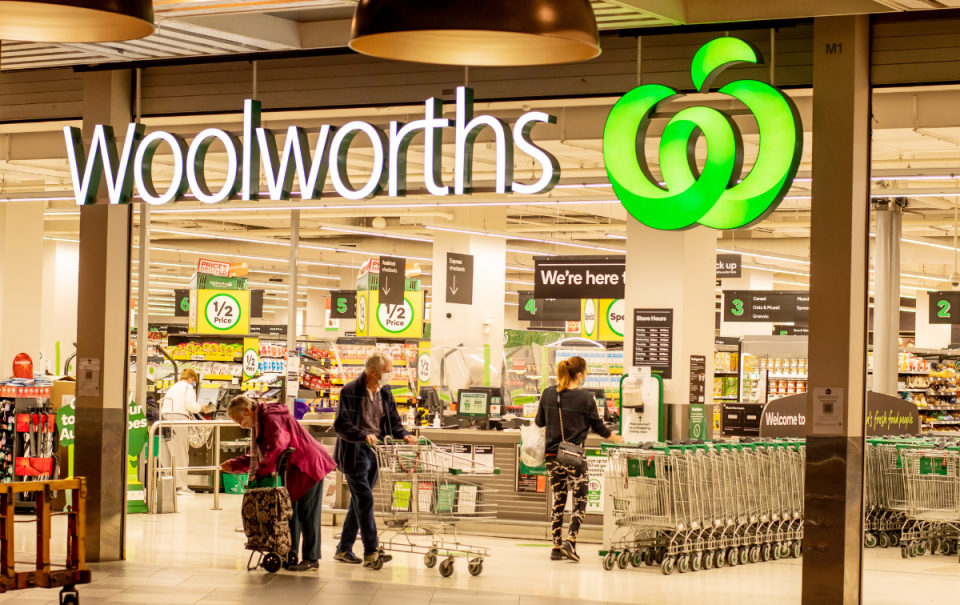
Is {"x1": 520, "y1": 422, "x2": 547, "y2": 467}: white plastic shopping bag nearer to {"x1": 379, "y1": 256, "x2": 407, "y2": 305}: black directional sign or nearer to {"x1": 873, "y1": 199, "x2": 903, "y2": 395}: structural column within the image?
{"x1": 873, "y1": 199, "x2": 903, "y2": 395}: structural column

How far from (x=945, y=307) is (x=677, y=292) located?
10.9 metres

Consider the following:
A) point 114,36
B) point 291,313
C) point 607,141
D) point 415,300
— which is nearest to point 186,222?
point 415,300

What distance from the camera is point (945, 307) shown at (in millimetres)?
20266

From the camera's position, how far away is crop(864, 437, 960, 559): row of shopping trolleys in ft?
32.0

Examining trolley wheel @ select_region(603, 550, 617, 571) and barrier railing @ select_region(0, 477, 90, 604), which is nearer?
barrier railing @ select_region(0, 477, 90, 604)

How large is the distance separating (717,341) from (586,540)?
9.93 m

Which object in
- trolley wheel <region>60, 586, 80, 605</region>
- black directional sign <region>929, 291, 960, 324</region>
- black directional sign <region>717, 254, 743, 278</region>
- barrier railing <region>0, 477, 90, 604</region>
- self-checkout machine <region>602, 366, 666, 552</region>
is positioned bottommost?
trolley wheel <region>60, 586, 80, 605</region>

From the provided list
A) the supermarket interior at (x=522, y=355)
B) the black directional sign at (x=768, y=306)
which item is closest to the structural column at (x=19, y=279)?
the supermarket interior at (x=522, y=355)

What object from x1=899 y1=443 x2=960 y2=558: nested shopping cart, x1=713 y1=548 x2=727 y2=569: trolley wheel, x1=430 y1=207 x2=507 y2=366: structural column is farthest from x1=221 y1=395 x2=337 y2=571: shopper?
x1=430 y1=207 x2=507 y2=366: structural column

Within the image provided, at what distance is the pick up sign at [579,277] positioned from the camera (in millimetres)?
14867

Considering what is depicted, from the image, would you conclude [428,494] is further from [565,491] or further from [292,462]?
[565,491]

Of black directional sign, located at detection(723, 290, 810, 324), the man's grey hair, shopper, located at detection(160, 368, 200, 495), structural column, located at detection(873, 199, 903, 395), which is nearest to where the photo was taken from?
the man's grey hair

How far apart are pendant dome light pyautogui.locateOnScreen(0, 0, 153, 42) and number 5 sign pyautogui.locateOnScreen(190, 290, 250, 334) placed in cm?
1467

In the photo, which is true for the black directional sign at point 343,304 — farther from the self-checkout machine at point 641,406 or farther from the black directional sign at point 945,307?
the self-checkout machine at point 641,406
